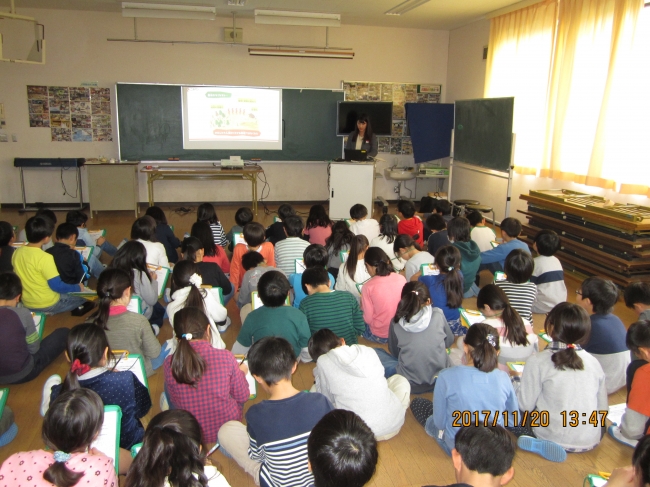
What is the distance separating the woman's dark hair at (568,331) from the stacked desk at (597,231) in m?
2.83

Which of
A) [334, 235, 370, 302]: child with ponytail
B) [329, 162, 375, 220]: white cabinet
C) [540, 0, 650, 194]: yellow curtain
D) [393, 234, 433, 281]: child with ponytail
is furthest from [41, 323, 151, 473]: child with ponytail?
[329, 162, 375, 220]: white cabinet

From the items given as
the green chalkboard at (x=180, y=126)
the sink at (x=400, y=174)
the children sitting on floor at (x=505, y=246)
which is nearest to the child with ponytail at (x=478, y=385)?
the children sitting on floor at (x=505, y=246)

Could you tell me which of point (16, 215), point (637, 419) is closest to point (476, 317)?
point (637, 419)

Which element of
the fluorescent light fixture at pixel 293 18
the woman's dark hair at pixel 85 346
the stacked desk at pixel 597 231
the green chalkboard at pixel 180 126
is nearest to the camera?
the woman's dark hair at pixel 85 346

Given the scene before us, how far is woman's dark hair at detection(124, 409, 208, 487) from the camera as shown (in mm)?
1393

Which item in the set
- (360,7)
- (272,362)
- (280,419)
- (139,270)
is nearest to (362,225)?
(139,270)

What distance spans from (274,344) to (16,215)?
7.26 meters

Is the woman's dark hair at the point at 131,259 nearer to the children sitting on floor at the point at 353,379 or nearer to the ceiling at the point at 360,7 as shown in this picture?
the children sitting on floor at the point at 353,379

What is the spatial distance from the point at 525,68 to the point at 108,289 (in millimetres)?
6078

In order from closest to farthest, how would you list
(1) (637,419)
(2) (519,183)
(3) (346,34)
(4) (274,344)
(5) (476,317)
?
1. (4) (274,344)
2. (1) (637,419)
3. (5) (476,317)
4. (2) (519,183)
5. (3) (346,34)

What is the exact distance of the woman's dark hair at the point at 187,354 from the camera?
2.11 m

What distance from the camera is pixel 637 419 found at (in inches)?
93.4

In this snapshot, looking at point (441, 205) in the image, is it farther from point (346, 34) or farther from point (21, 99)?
point (21, 99)

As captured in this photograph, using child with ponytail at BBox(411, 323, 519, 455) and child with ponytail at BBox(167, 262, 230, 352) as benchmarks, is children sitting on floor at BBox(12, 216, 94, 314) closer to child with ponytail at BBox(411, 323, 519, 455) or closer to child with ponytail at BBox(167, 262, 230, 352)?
child with ponytail at BBox(167, 262, 230, 352)
